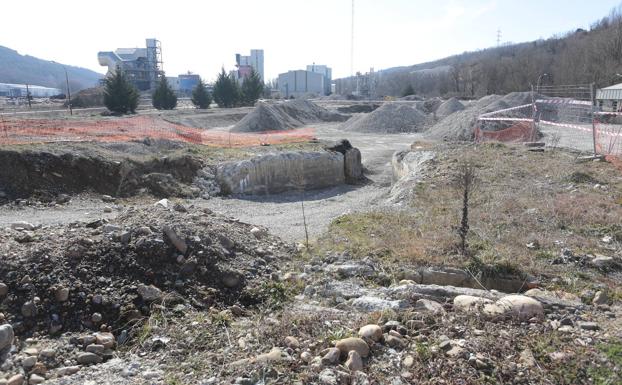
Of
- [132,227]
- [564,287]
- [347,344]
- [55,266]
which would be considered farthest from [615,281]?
[55,266]

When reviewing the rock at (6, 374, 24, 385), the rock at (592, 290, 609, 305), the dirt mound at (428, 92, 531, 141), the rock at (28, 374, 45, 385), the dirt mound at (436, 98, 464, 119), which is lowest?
the rock at (592, 290, 609, 305)

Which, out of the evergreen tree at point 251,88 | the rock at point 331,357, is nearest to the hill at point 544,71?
the evergreen tree at point 251,88

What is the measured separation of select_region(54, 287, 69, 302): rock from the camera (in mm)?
5203

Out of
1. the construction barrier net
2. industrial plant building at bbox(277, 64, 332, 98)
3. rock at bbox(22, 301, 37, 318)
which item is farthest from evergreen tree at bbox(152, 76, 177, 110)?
industrial plant building at bbox(277, 64, 332, 98)

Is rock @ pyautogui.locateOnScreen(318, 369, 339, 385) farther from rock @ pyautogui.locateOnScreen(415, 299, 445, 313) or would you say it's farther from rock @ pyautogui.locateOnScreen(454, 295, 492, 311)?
rock @ pyautogui.locateOnScreen(454, 295, 492, 311)

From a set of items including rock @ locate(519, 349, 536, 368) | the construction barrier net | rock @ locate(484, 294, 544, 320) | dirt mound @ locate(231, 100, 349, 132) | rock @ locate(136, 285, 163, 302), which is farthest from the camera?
dirt mound @ locate(231, 100, 349, 132)

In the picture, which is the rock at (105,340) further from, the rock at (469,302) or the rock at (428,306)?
the rock at (469,302)

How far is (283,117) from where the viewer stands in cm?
4072

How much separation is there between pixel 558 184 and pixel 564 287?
593 cm

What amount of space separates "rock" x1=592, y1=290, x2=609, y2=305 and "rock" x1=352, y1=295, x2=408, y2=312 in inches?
97.6

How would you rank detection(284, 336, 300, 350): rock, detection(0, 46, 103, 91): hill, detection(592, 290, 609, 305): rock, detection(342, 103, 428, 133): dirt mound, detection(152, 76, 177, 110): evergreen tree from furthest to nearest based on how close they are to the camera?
detection(0, 46, 103, 91): hill → detection(152, 76, 177, 110): evergreen tree → detection(342, 103, 428, 133): dirt mound → detection(592, 290, 609, 305): rock → detection(284, 336, 300, 350): rock

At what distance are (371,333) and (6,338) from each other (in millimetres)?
3401

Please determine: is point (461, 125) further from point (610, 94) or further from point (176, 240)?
point (176, 240)

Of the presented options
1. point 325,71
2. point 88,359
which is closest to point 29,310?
point 88,359
